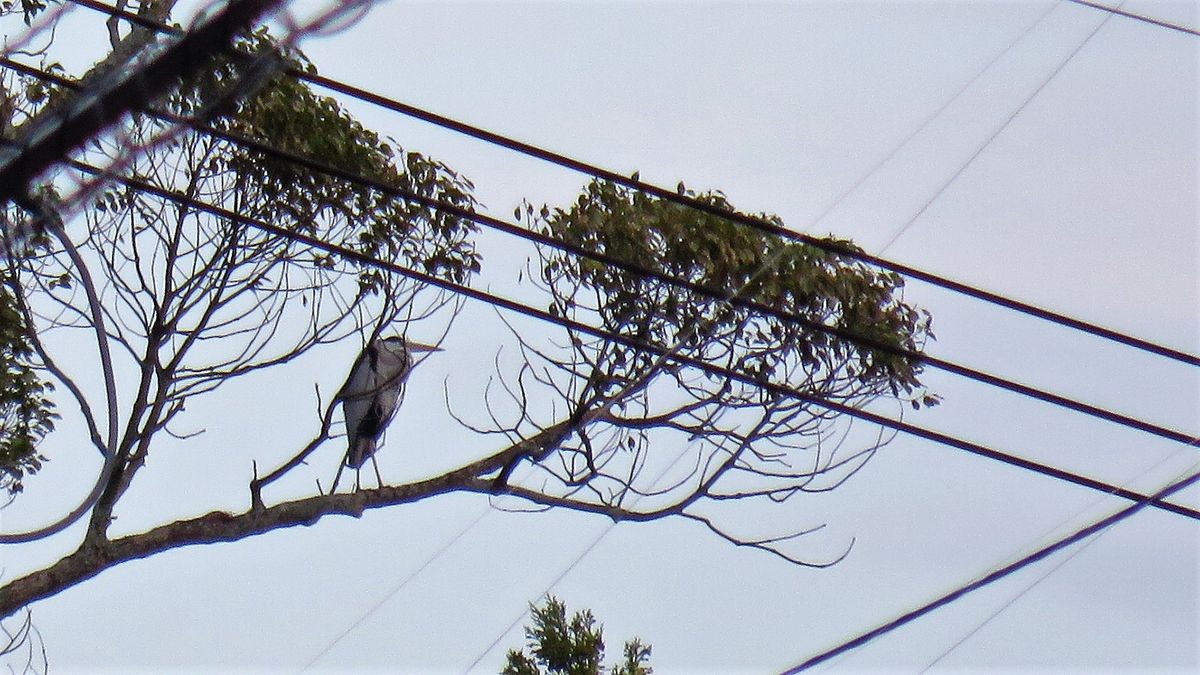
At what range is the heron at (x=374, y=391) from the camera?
891 cm

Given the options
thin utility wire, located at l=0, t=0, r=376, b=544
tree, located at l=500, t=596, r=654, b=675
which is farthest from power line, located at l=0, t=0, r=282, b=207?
tree, located at l=500, t=596, r=654, b=675

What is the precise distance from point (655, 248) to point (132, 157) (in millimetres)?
5976

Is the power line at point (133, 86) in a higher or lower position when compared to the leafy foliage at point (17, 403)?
lower

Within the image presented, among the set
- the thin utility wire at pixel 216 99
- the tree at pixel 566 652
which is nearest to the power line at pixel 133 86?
the thin utility wire at pixel 216 99

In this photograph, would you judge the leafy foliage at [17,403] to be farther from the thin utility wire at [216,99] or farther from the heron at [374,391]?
the thin utility wire at [216,99]

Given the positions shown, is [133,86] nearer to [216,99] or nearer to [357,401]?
[216,99]

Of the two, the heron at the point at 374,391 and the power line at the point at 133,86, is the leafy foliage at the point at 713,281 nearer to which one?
the heron at the point at 374,391

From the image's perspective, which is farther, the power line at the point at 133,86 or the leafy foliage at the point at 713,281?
the leafy foliage at the point at 713,281

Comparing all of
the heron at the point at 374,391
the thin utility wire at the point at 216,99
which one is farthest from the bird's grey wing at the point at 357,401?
the thin utility wire at the point at 216,99

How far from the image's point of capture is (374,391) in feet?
29.1

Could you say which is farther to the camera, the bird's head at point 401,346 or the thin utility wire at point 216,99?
the bird's head at point 401,346

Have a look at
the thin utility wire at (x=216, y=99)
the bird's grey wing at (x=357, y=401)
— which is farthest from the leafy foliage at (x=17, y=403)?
the thin utility wire at (x=216, y=99)

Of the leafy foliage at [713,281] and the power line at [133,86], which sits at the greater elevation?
the leafy foliage at [713,281]

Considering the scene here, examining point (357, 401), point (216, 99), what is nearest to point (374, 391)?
point (357, 401)
